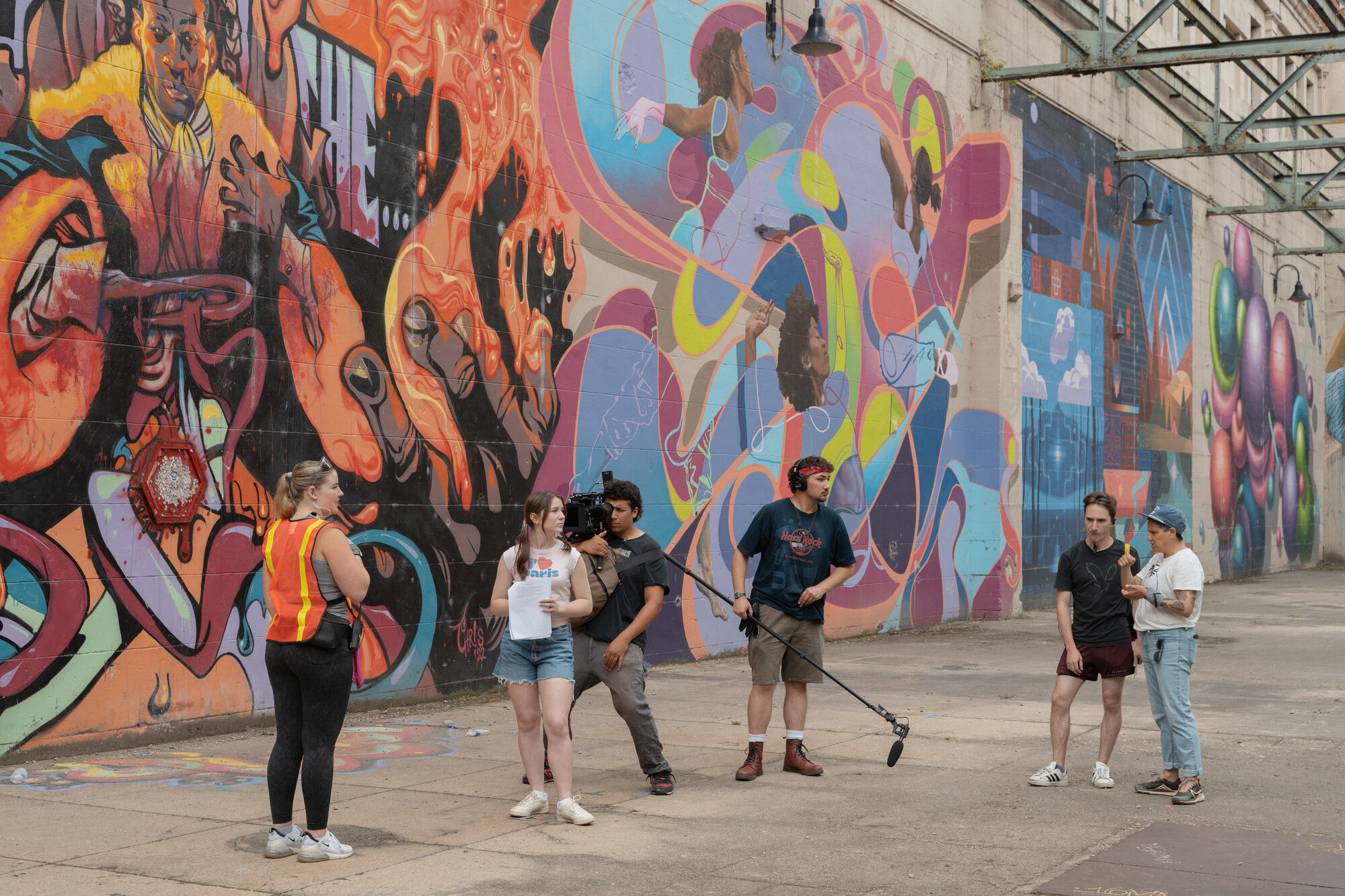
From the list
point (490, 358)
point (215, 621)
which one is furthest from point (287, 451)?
point (490, 358)

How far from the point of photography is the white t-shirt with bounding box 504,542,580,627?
6641 mm

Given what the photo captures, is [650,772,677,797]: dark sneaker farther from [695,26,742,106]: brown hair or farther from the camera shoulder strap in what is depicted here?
[695,26,742,106]: brown hair

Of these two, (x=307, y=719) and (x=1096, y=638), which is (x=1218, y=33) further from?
(x=307, y=719)

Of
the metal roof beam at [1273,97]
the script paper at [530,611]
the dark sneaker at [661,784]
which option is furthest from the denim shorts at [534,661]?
the metal roof beam at [1273,97]

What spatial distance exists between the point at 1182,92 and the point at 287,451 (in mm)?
21523

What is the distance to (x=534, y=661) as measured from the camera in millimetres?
6656

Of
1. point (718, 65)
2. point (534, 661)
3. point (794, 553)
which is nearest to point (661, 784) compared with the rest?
point (534, 661)

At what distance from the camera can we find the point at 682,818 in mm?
6676

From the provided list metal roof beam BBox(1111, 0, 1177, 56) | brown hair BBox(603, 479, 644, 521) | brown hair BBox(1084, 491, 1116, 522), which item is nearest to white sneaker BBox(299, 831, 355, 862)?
brown hair BBox(603, 479, 644, 521)

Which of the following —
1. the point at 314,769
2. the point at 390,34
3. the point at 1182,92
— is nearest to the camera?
the point at 314,769

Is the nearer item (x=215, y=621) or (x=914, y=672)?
(x=215, y=621)

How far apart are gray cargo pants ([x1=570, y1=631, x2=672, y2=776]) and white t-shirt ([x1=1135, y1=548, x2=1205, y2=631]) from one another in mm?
2691

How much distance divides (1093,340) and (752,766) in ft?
51.8

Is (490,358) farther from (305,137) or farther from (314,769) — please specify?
(314,769)
